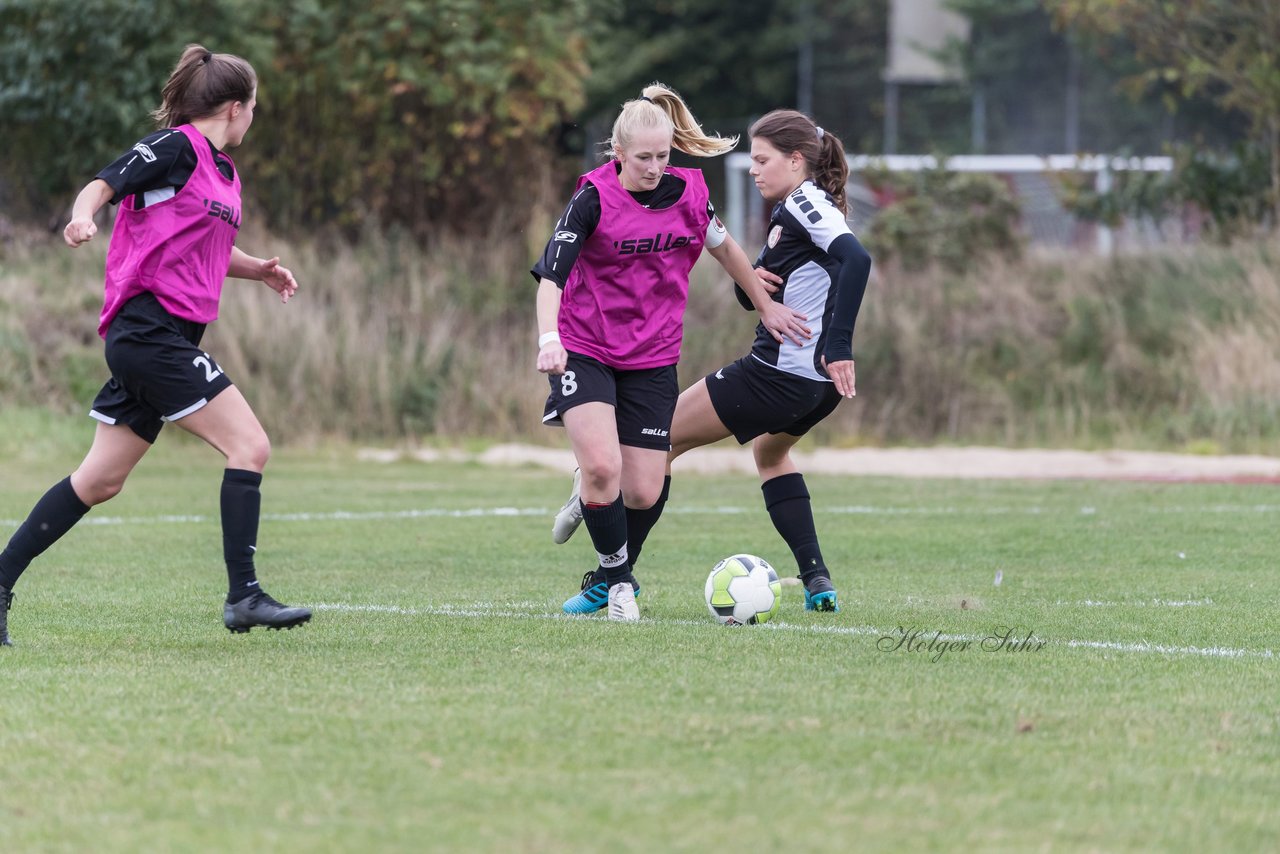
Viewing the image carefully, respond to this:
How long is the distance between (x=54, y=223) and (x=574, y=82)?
21.3 feet

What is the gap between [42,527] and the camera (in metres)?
5.60

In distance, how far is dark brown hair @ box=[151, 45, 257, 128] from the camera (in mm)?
5562

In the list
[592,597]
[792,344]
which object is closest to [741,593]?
[592,597]

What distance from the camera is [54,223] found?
2072cm

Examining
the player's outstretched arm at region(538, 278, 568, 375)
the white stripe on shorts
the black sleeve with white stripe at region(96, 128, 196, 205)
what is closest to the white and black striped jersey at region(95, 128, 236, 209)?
the black sleeve with white stripe at region(96, 128, 196, 205)

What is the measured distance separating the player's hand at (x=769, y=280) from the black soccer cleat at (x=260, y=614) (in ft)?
7.80

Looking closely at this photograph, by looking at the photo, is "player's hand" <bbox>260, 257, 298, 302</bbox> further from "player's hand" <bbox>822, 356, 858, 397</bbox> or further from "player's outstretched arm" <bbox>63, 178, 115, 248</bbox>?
"player's hand" <bbox>822, 356, 858, 397</bbox>

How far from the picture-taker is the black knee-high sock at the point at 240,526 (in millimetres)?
5344

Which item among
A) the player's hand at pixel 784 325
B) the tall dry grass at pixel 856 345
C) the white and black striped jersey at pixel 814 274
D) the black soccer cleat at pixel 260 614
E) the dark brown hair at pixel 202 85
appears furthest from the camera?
the tall dry grass at pixel 856 345

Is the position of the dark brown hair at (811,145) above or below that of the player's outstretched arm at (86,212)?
above

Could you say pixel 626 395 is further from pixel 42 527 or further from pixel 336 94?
pixel 336 94

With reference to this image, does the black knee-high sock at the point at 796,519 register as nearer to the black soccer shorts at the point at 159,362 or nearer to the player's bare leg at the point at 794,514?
the player's bare leg at the point at 794,514

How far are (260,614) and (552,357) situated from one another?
1.26 meters

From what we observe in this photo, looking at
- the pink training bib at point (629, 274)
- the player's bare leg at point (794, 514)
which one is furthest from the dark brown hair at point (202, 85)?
the player's bare leg at point (794, 514)
